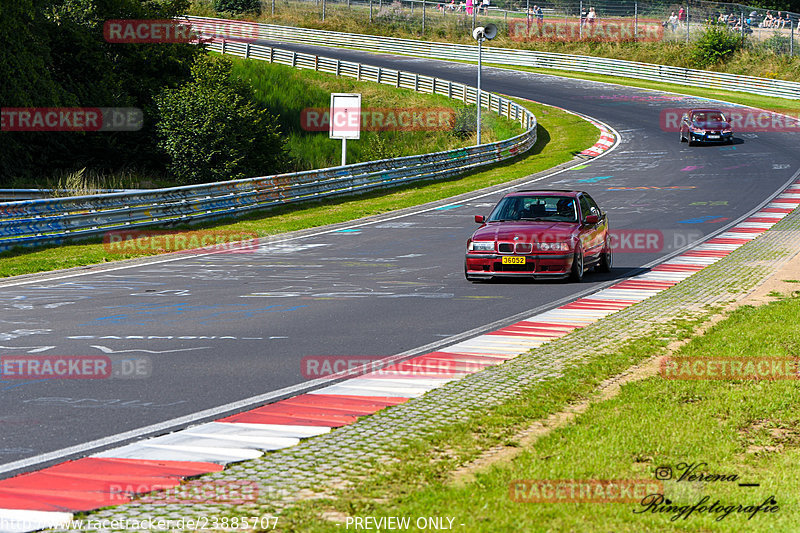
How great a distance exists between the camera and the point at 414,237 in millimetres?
24578

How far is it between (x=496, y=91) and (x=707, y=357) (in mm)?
53381

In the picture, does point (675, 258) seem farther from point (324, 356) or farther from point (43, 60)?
point (43, 60)

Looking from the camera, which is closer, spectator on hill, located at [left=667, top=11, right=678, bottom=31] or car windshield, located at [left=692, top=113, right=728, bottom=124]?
car windshield, located at [left=692, top=113, right=728, bottom=124]

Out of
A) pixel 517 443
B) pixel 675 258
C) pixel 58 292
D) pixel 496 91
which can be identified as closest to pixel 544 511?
pixel 517 443

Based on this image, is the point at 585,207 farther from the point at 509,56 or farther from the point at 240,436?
the point at 509,56

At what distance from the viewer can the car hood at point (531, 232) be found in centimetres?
1697
